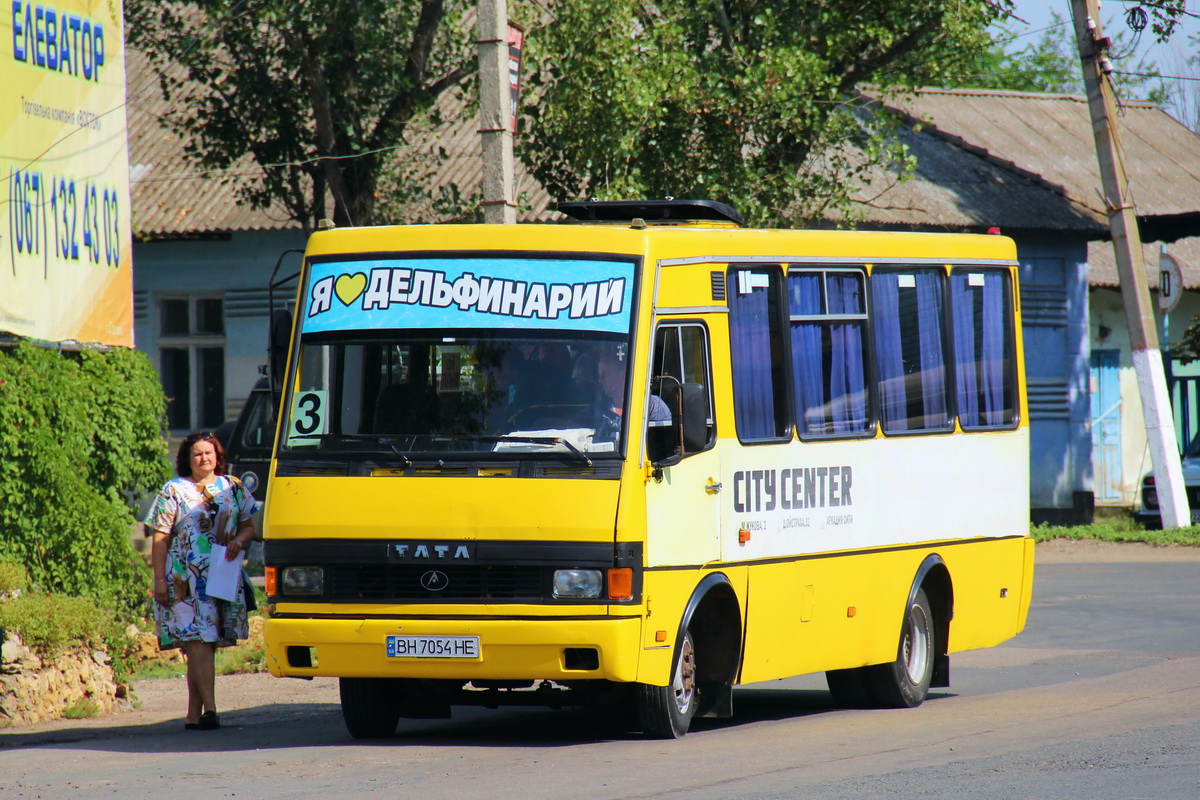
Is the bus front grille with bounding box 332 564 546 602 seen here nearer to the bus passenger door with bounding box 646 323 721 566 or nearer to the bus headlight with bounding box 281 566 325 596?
the bus headlight with bounding box 281 566 325 596

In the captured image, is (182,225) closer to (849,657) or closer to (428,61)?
(428,61)

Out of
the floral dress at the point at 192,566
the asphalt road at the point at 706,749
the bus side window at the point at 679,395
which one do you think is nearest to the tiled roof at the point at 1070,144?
the asphalt road at the point at 706,749

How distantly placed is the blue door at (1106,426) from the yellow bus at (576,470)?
20.5 metres

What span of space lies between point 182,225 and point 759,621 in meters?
18.4

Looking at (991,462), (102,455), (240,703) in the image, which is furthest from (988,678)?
(102,455)

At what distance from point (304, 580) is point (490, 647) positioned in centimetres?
105

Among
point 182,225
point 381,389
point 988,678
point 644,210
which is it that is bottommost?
point 988,678

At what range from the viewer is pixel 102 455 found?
14.0 metres

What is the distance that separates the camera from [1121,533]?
2477 cm

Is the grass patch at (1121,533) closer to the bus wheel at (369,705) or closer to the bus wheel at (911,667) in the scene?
the bus wheel at (911,667)

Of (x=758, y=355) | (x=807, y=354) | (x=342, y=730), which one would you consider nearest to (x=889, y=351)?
(x=807, y=354)

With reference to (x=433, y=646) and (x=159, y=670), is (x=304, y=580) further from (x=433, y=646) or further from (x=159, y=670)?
(x=159, y=670)

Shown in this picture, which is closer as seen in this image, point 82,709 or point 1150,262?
point 82,709

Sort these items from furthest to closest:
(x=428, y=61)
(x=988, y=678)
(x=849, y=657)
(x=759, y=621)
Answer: (x=428, y=61), (x=988, y=678), (x=849, y=657), (x=759, y=621)
